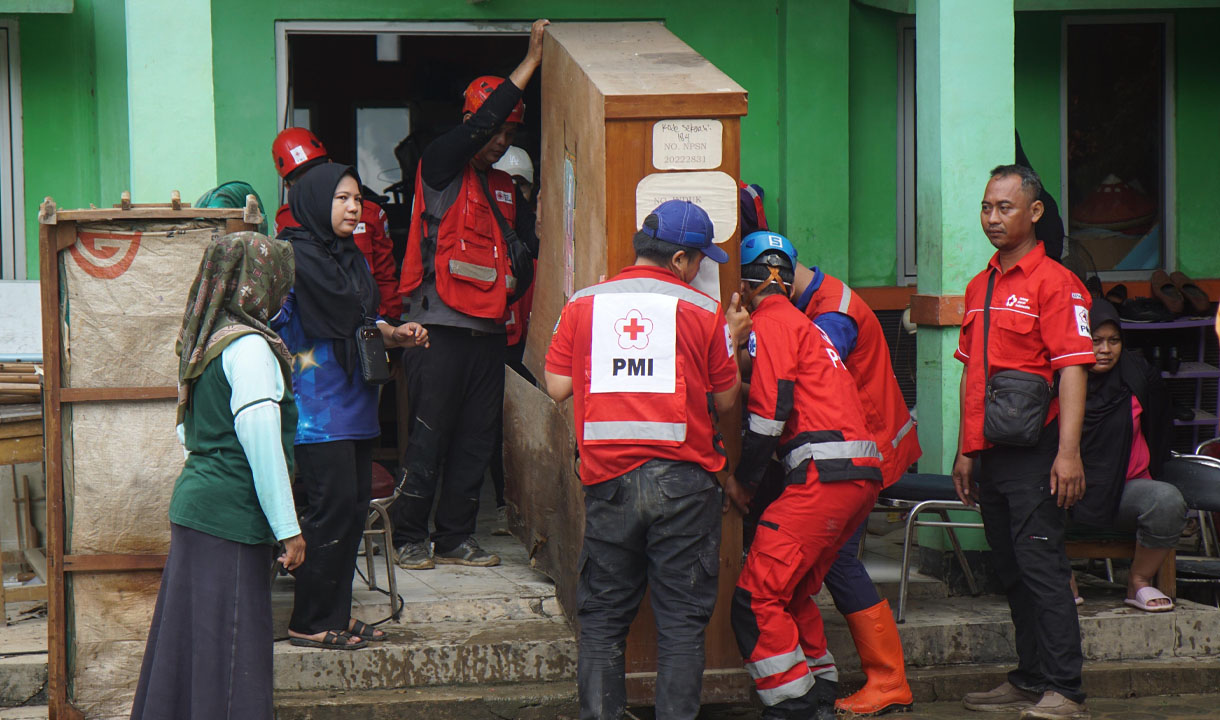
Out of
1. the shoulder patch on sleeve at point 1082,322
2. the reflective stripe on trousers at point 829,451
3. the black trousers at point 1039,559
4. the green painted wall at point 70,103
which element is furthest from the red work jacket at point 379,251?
the shoulder patch on sleeve at point 1082,322

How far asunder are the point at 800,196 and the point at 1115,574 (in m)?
2.64

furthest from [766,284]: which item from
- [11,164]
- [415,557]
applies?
[11,164]

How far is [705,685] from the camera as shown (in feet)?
16.0

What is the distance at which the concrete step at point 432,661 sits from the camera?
4957 mm

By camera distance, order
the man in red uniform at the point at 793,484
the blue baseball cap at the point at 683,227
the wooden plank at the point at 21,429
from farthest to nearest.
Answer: the wooden plank at the point at 21,429 < the man in red uniform at the point at 793,484 < the blue baseball cap at the point at 683,227

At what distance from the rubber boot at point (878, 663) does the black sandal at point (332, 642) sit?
1887 mm

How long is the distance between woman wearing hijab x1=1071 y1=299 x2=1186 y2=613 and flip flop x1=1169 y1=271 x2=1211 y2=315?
7.30 ft

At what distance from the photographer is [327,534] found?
4.96 metres

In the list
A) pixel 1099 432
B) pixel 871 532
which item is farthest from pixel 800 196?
pixel 1099 432

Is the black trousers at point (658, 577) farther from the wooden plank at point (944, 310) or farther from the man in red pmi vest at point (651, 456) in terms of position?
the wooden plank at point (944, 310)

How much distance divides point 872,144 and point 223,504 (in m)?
4.98

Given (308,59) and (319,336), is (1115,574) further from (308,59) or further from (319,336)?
(308,59)

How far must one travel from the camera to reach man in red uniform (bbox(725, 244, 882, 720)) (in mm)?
4555

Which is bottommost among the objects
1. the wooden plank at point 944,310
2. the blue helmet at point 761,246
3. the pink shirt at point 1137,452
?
the pink shirt at point 1137,452
